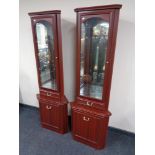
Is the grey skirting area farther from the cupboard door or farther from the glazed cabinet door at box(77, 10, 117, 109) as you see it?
the glazed cabinet door at box(77, 10, 117, 109)

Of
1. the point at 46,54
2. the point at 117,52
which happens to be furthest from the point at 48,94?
the point at 117,52

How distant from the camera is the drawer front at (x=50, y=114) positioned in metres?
2.10

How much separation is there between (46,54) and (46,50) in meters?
0.06

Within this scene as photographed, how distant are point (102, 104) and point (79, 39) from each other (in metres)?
0.85

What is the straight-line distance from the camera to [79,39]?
1672mm

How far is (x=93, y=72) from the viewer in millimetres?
1876

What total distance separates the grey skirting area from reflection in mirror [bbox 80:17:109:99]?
79 cm

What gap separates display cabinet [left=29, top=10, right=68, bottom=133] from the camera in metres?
1.82

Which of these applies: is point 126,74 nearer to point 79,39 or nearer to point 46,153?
point 79,39

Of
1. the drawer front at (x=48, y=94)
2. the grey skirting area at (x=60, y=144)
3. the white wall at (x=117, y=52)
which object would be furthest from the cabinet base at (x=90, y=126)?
the white wall at (x=117, y=52)

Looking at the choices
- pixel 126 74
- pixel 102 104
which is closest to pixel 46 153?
pixel 102 104

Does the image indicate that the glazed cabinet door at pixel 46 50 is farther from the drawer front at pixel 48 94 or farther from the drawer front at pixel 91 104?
the drawer front at pixel 91 104

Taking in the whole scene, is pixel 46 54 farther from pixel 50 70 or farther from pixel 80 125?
pixel 80 125

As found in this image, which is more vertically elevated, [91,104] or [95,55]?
[95,55]
